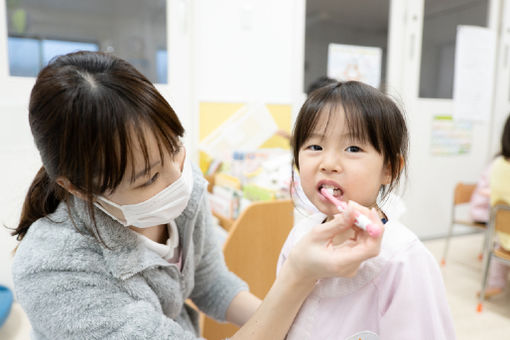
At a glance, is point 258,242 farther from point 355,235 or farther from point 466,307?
point 466,307

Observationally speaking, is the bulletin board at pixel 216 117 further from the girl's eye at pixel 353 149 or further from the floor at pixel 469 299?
the girl's eye at pixel 353 149

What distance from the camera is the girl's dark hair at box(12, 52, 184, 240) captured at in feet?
1.94

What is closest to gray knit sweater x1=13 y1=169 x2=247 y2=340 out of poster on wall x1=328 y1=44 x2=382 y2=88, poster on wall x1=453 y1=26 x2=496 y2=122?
poster on wall x1=328 y1=44 x2=382 y2=88

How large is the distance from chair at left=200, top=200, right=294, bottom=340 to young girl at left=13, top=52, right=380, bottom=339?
57cm

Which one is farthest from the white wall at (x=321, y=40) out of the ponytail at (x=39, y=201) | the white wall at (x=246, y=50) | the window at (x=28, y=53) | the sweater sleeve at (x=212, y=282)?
the ponytail at (x=39, y=201)

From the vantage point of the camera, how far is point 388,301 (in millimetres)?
625

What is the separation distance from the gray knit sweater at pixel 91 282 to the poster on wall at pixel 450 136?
3.01m

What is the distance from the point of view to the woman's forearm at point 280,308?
65 centimetres

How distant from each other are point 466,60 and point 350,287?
3275 millimetres

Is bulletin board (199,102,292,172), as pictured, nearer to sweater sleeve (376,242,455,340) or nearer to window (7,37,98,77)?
window (7,37,98,77)

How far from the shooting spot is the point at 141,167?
66cm

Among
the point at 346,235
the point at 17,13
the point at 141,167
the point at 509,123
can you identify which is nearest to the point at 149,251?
the point at 141,167

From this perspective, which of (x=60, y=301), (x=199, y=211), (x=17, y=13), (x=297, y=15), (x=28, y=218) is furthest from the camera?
(x=297, y=15)

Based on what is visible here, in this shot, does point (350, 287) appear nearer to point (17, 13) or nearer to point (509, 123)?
point (17, 13)
